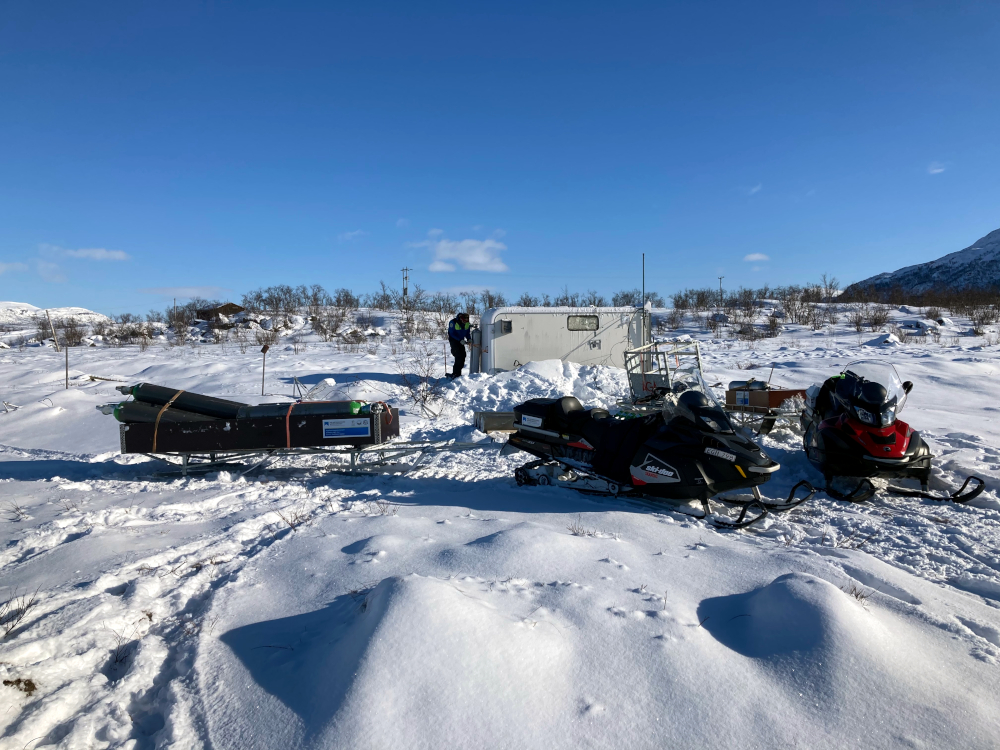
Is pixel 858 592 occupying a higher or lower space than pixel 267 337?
lower

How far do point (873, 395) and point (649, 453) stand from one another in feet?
6.83

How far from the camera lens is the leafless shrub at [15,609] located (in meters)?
2.57

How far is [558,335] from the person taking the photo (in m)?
12.7

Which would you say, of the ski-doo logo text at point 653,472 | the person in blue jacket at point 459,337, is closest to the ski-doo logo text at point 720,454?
the ski-doo logo text at point 653,472

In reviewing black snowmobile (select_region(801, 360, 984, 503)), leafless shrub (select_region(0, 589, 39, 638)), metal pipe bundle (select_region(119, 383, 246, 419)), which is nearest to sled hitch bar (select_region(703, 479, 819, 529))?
black snowmobile (select_region(801, 360, 984, 503))

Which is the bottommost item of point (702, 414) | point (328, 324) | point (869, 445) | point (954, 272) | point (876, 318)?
point (869, 445)

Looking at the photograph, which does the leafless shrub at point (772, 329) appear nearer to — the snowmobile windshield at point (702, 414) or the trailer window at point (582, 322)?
the trailer window at point (582, 322)

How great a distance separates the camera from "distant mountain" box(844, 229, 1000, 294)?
61.2 metres

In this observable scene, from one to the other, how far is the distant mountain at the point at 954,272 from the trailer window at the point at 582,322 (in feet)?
192

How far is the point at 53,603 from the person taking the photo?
2830 mm

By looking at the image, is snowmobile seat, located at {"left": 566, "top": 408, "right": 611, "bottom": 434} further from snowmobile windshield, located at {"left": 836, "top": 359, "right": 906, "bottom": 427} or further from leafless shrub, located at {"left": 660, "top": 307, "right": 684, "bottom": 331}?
leafless shrub, located at {"left": 660, "top": 307, "right": 684, "bottom": 331}

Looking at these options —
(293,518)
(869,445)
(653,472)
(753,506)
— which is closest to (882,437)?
(869,445)

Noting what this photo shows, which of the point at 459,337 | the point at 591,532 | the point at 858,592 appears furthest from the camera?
the point at 459,337

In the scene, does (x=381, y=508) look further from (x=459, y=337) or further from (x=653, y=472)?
(x=459, y=337)
